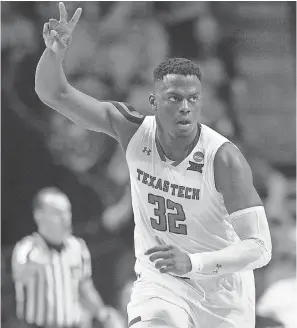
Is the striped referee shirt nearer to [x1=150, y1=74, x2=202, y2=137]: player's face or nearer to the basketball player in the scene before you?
the basketball player

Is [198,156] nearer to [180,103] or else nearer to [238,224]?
[180,103]

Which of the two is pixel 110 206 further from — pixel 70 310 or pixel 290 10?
pixel 290 10

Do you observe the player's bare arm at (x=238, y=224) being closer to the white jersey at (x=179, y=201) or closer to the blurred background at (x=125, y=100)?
the white jersey at (x=179, y=201)

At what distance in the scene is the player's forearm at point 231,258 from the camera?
3.46 meters

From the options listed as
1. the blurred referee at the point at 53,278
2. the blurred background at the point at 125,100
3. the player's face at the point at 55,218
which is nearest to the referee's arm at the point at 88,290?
the blurred referee at the point at 53,278

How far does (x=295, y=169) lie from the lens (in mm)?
7734

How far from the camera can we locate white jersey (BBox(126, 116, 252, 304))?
383cm

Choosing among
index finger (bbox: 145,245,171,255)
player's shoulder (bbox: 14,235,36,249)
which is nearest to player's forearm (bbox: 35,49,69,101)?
index finger (bbox: 145,245,171,255)

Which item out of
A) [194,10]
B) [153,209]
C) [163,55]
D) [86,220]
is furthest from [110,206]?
[153,209]

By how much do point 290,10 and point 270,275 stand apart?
9.28 feet

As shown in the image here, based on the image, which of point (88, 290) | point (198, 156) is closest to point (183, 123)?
point (198, 156)

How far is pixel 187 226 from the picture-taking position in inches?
152

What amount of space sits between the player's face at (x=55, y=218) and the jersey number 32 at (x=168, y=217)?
3489 mm

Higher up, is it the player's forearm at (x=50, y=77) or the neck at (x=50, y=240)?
the neck at (x=50, y=240)
